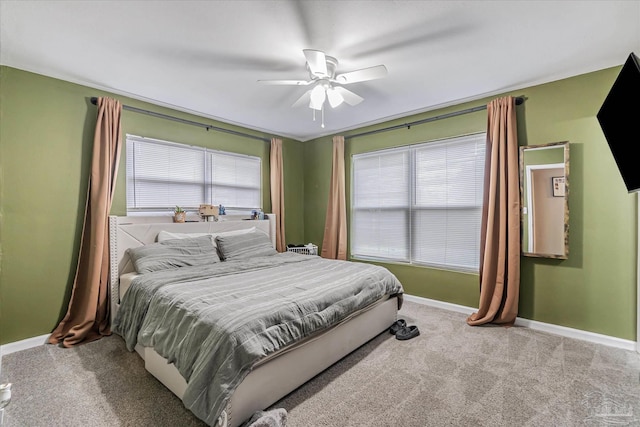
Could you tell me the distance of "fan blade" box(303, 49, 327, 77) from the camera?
204cm

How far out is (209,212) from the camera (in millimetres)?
3762

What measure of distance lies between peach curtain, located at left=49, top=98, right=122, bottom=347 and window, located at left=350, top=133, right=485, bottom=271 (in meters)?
3.24

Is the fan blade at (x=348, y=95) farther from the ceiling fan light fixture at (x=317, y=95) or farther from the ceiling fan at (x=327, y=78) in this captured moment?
the ceiling fan light fixture at (x=317, y=95)

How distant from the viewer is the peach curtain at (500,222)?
304 cm

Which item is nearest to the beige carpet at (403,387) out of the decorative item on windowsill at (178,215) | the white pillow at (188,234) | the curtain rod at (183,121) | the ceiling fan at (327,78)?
the white pillow at (188,234)

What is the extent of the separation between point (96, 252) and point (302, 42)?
2.81 metres

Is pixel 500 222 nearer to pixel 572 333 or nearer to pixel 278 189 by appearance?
pixel 572 333

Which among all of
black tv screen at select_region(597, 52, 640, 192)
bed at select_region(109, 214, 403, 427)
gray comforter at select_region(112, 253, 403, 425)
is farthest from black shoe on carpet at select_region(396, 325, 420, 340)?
black tv screen at select_region(597, 52, 640, 192)

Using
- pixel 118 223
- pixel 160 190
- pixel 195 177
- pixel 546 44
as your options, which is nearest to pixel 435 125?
pixel 546 44

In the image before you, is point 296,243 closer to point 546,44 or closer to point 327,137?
point 327,137

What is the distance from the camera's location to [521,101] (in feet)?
10.1

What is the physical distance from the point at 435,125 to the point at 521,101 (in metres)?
0.95

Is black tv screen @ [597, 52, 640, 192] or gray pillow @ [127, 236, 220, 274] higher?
black tv screen @ [597, 52, 640, 192]

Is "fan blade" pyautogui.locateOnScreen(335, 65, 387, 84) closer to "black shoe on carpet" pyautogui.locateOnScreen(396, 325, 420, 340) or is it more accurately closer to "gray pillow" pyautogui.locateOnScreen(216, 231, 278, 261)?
"gray pillow" pyautogui.locateOnScreen(216, 231, 278, 261)
